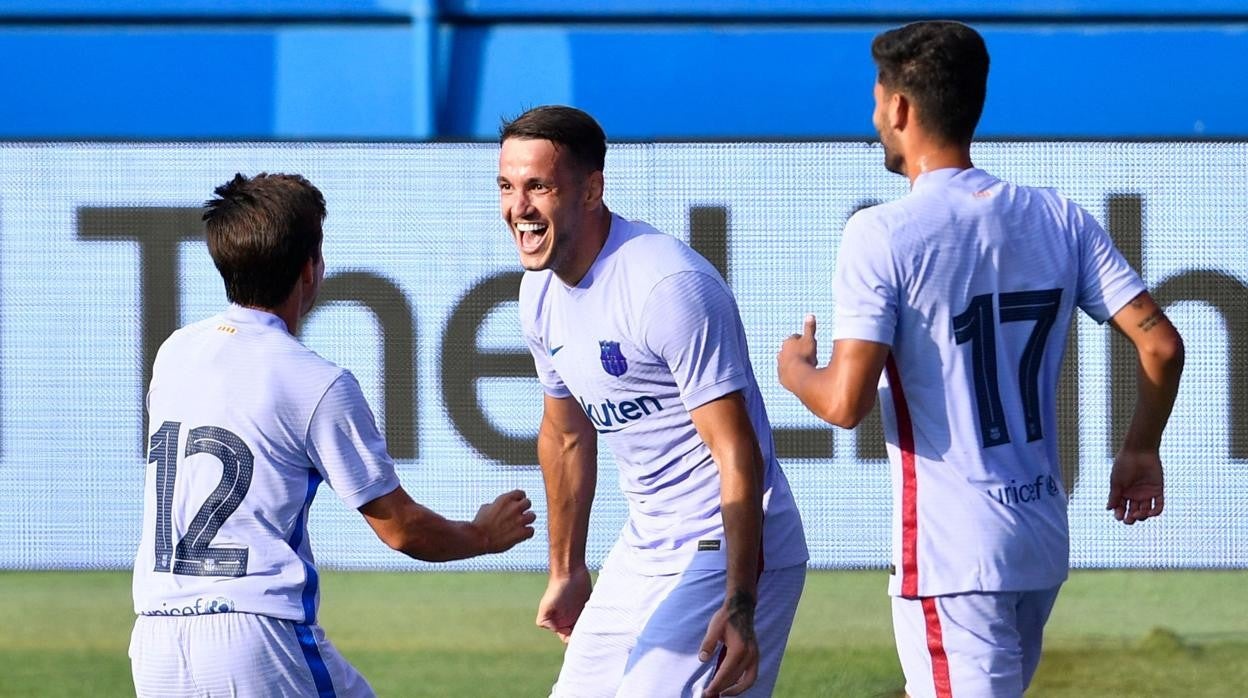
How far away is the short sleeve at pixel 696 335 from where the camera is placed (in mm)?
3035

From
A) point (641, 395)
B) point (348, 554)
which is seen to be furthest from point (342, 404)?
point (348, 554)

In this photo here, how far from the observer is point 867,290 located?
9.11ft

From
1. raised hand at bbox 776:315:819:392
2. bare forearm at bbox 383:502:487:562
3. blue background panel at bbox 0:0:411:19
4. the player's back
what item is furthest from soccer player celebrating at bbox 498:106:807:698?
blue background panel at bbox 0:0:411:19

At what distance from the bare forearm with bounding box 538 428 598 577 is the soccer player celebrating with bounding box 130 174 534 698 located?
76 cm

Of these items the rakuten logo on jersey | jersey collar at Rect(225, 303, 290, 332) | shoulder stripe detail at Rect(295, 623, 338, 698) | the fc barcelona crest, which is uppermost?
jersey collar at Rect(225, 303, 290, 332)

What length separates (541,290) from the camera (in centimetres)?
343

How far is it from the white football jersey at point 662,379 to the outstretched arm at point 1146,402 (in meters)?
0.64

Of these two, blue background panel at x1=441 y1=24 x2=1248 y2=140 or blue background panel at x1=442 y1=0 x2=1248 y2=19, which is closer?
blue background panel at x1=441 y1=24 x2=1248 y2=140

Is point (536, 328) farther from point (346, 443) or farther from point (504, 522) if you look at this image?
point (346, 443)

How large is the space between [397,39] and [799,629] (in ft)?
10.9

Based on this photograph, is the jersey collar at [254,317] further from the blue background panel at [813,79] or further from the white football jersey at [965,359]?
the blue background panel at [813,79]

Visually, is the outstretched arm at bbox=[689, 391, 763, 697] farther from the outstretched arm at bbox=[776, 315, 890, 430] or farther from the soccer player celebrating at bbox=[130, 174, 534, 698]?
the soccer player celebrating at bbox=[130, 174, 534, 698]

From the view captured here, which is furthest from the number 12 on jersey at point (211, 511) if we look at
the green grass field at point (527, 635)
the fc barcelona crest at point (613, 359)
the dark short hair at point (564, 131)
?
the green grass field at point (527, 635)

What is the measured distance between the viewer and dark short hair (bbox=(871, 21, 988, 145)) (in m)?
2.88
